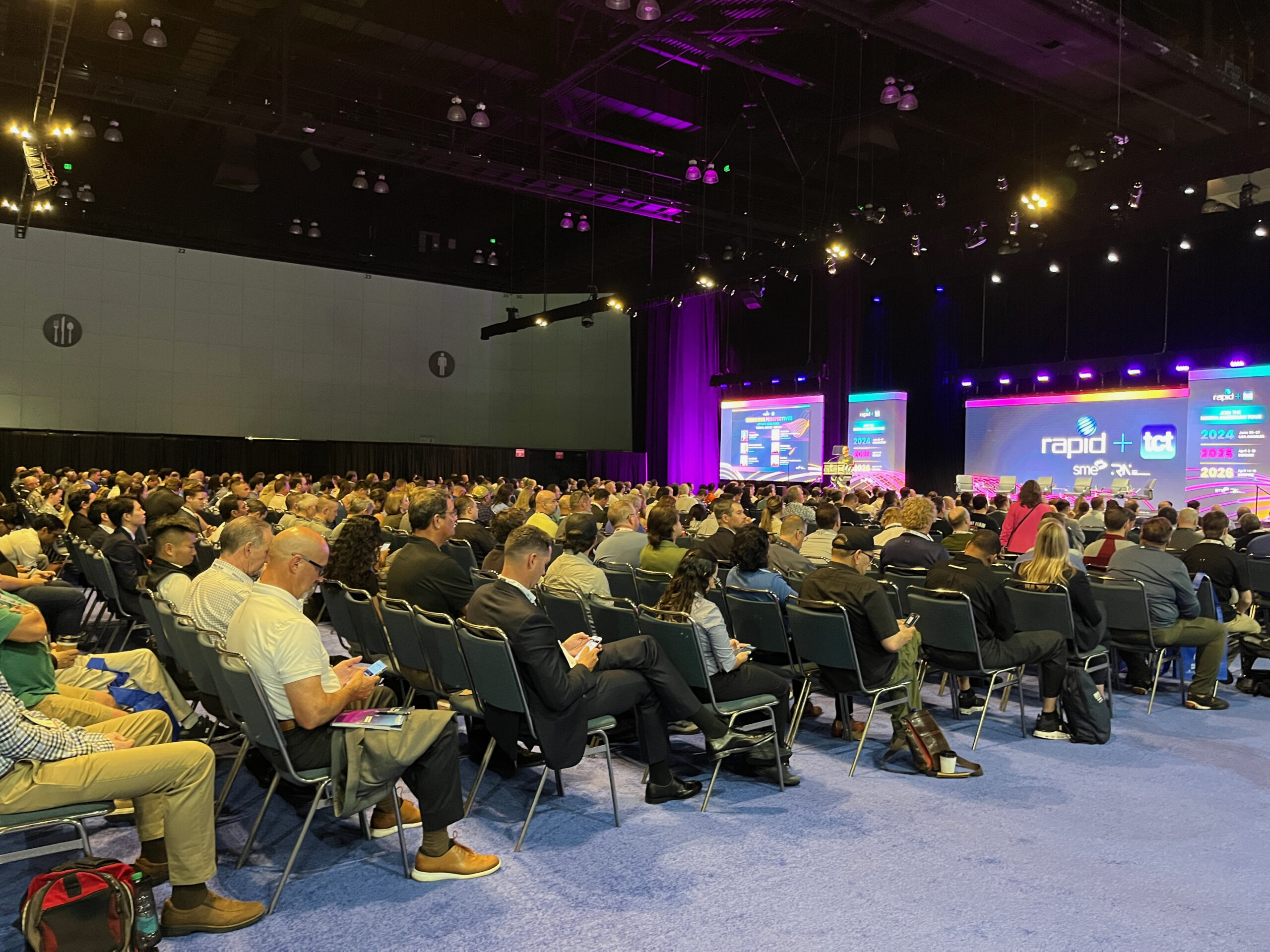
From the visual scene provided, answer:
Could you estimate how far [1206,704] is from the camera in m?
5.74

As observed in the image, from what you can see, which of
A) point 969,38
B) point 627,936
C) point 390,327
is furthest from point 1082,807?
point 390,327

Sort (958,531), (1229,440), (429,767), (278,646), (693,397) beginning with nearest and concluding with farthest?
1. (278,646)
2. (429,767)
3. (958,531)
4. (1229,440)
5. (693,397)

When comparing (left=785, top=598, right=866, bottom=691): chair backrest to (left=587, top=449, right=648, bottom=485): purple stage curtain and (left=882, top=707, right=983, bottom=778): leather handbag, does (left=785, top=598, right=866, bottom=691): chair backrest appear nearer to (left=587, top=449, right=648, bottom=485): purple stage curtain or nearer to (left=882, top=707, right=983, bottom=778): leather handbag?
(left=882, top=707, right=983, bottom=778): leather handbag

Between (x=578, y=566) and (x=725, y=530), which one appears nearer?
(x=578, y=566)

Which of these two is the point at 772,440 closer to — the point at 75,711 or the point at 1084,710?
the point at 1084,710

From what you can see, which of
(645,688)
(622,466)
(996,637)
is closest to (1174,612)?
(996,637)

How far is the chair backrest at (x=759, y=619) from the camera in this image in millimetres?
4719

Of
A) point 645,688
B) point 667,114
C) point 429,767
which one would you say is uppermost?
point 667,114

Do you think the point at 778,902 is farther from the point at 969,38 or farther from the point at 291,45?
the point at 291,45

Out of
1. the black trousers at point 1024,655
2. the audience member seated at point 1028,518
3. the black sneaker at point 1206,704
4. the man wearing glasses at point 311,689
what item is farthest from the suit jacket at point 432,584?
the audience member seated at point 1028,518

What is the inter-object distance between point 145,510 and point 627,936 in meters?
6.58

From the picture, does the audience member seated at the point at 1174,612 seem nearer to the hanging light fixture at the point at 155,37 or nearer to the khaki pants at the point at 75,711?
the khaki pants at the point at 75,711

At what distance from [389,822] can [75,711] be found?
4.09 feet

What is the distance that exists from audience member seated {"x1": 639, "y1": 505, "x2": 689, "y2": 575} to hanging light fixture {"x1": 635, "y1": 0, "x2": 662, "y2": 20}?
215 inches
